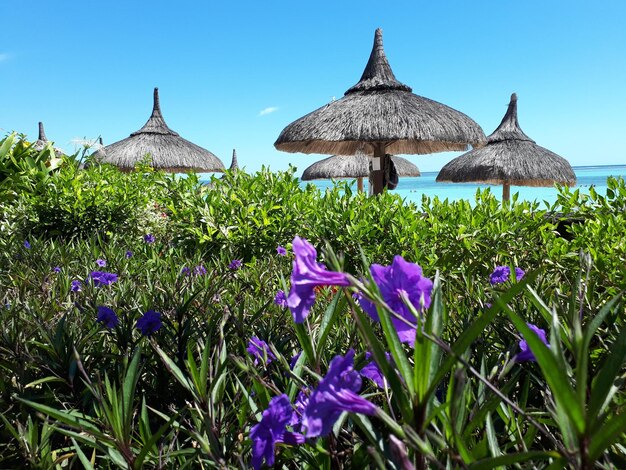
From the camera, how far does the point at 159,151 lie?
13.6 m

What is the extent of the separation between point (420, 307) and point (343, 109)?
27.3 ft

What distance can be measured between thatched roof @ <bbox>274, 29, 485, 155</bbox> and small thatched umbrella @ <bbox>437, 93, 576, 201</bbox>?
2.58m

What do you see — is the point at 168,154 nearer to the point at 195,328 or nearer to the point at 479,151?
the point at 479,151

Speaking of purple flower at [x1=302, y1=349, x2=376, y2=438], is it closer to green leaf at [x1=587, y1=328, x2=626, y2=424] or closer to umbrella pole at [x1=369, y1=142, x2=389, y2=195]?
green leaf at [x1=587, y1=328, x2=626, y2=424]

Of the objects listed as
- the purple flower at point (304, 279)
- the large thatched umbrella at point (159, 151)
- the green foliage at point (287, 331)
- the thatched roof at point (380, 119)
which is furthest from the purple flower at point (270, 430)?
the large thatched umbrella at point (159, 151)

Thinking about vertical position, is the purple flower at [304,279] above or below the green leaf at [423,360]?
above

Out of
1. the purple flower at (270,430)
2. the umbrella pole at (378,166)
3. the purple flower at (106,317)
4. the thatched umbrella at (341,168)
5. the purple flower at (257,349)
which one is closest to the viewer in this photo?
the purple flower at (270,430)

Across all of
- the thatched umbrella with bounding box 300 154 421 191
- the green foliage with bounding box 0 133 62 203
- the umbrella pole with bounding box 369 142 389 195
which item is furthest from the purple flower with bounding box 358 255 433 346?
the thatched umbrella with bounding box 300 154 421 191

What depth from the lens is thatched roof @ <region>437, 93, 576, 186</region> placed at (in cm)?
1118

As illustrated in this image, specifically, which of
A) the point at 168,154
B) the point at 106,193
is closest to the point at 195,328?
the point at 106,193

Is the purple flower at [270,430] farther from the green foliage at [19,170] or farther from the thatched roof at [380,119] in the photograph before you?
the thatched roof at [380,119]

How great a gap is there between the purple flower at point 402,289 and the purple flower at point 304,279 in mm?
97

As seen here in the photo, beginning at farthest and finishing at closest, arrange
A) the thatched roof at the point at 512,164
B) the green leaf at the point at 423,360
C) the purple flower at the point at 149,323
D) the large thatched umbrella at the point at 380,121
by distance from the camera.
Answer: the thatched roof at the point at 512,164
the large thatched umbrella at the point at 380,121
the purple flower at the point at 149,323
the green leaf at the point at 423,360

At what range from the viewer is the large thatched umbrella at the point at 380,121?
8039 mm
